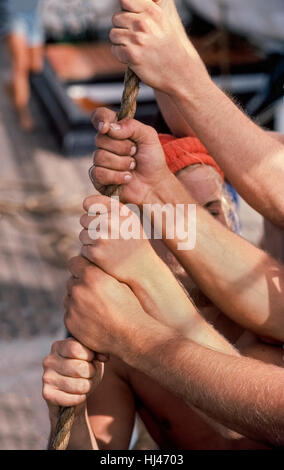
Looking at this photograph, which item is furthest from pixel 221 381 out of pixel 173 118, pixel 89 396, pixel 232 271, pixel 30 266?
pixel 30 266

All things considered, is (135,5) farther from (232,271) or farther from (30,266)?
(30,266)

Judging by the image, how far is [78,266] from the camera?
53.3 inches

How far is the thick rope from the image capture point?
1.28 m

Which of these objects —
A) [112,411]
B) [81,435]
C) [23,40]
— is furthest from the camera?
[23,40]

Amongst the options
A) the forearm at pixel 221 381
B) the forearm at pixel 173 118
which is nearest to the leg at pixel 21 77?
the forearm at pixel 173 118

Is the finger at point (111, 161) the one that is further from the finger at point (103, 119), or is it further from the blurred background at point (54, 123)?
the blurred background at point (54, 123)

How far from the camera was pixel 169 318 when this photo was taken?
4.42ft

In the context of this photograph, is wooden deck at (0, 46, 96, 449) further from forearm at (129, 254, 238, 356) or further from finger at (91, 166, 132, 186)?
finger at (91, 166, 132, 186)

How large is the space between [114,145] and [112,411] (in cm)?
60

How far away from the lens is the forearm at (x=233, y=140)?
1.35 metres

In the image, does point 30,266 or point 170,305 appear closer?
point 170,305

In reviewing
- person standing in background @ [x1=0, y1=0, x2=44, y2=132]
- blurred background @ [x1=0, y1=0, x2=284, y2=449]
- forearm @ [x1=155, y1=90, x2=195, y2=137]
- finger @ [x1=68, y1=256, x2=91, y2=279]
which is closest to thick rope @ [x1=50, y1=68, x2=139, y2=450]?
finger @ [x1=68, y1=256, x2=91, y2=279]
